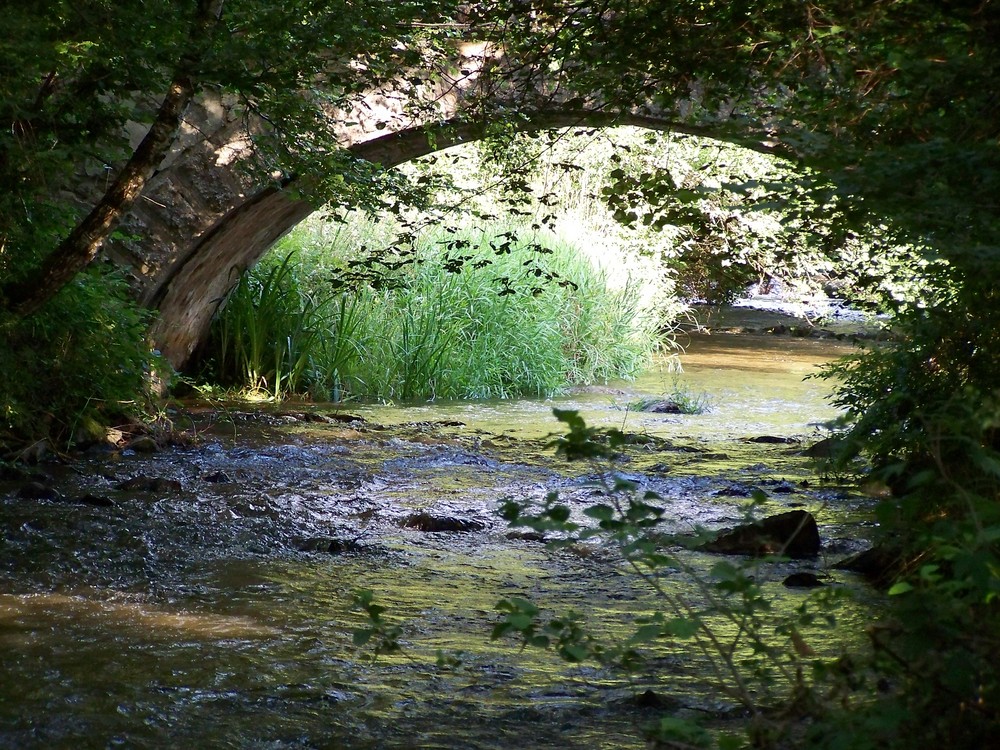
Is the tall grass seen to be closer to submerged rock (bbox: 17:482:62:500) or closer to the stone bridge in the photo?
the stone bridge

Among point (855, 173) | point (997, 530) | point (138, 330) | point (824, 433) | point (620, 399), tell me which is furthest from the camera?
point (620, 399)

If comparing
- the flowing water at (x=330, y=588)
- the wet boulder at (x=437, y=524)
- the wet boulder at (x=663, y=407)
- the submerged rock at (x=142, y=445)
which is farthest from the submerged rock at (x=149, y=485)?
the wet boulder at (x=663, y=407)

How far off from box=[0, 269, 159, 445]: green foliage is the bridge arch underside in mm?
1529

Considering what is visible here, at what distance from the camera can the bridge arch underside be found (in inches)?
352

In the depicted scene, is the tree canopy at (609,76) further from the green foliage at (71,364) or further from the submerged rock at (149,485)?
the submerged rock at (149,485)

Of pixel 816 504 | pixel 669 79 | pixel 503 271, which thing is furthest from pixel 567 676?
pixel 503 271

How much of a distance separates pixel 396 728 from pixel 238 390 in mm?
7486

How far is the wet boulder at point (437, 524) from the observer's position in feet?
17.9

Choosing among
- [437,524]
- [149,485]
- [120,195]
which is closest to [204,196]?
[149,485]

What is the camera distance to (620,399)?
11.2m

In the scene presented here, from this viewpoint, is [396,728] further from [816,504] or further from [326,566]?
[816,504]

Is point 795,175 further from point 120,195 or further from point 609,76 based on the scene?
point 120,195

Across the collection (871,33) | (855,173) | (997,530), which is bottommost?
(997,530)

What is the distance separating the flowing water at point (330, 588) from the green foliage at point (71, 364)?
0.37m
